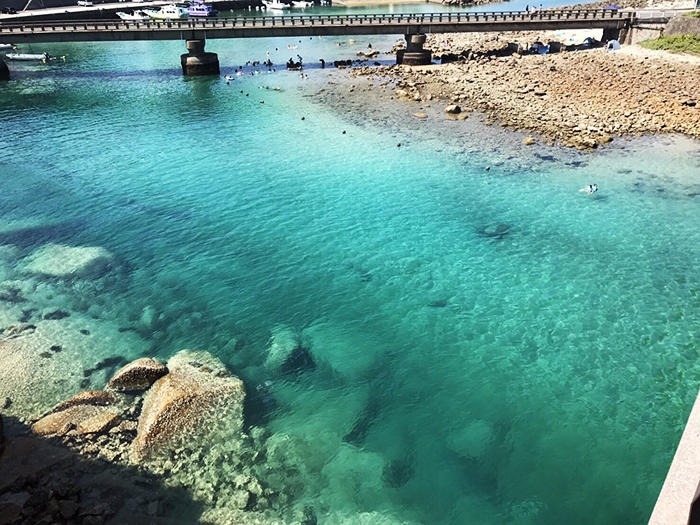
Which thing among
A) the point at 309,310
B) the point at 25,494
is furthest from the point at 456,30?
→ the point at 25,494

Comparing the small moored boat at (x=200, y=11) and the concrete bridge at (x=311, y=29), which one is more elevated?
the small moored boat at (x=200, y=11)

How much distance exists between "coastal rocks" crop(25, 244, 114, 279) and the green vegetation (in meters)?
51.7

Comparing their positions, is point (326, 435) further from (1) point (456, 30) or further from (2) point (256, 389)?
(1) point (456, 30)

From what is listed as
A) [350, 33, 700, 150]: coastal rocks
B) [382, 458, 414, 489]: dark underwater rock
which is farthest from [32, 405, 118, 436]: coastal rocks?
[350, 33, 700, 150]: coastal rocks

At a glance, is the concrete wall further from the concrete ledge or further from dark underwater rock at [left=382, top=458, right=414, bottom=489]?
dark underwater rock at [left=382, top=458, right=414, bottom=489]

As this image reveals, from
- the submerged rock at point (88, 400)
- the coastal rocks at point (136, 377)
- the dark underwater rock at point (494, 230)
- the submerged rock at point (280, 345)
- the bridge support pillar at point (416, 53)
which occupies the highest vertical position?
the bridge support pillar at point (416, 53)

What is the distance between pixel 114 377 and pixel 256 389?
13.8 ft

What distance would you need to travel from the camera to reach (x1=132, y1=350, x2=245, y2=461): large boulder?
1338 centimetres

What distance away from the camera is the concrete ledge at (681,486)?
367 inches

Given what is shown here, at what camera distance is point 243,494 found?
39.9 feet

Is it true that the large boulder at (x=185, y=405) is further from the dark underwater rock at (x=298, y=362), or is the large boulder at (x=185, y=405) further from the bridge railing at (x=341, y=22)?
the bridge railing at (x=341, y=22)

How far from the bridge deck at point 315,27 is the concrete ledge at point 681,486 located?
57.4 meters

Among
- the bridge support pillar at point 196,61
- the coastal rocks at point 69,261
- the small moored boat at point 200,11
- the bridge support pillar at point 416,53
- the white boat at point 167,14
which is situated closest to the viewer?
the coastal rocks at point 69,261

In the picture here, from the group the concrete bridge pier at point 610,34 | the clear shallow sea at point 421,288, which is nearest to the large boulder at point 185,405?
the clear shallow sea at point 421,288
